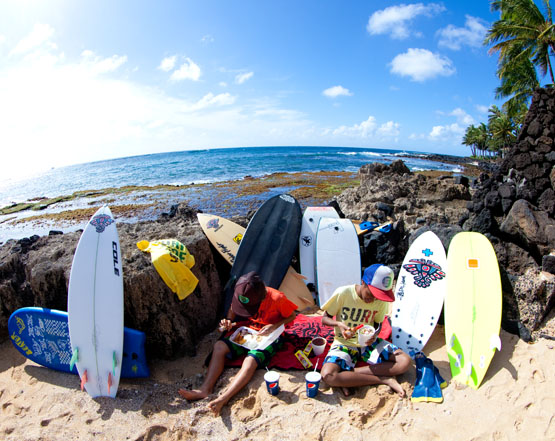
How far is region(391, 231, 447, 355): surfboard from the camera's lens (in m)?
3.71

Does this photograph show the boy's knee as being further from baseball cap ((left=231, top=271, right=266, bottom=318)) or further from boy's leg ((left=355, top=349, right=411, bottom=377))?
boy's leg ((left=355, top=349, right=411, bottom=377))

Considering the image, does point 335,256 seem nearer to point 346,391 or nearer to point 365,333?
point 365,333

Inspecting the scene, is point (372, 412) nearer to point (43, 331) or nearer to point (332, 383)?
point (332, 383)

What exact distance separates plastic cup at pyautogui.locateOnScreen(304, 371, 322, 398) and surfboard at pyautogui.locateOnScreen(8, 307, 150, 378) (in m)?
1.73

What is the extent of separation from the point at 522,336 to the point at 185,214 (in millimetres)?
6871

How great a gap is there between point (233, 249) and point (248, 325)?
1.74 metres

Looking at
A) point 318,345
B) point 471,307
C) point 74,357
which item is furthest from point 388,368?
point 74,357

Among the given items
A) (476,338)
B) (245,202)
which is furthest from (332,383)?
(245,202)

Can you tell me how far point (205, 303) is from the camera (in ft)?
13.9

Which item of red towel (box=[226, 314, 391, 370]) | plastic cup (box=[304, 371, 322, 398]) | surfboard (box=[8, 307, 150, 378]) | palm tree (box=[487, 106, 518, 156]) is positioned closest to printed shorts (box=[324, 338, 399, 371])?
red towel (box=[226, 314, 391, 370])

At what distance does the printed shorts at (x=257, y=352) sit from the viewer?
323 cm

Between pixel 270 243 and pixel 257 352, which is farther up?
pixel 270 243

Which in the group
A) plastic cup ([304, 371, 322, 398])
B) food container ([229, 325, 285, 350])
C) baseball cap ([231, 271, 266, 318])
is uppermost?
baseball cap ([231, 271, 266, 318])

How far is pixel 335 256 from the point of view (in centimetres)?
531
